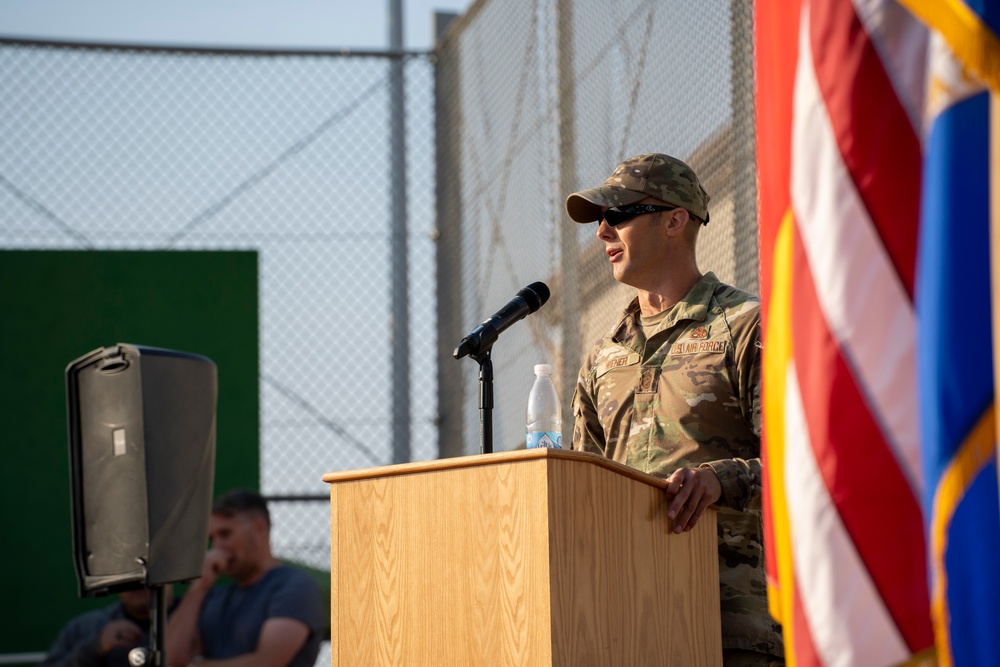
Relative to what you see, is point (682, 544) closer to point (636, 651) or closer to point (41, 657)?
point (636, 651)

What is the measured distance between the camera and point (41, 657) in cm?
676

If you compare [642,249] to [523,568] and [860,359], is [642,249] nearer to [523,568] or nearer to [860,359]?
[523,568]

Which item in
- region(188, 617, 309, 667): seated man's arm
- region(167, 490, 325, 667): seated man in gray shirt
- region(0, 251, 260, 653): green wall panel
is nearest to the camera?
region(188, 617, 309, 667): seated man's arm

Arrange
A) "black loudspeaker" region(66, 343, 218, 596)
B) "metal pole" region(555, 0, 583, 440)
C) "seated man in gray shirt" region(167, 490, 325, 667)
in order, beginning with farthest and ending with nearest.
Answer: "seated man in gray shirt" region(167, 490, 325, 667) < "metal pole" region(555, 0, 583, 440) < "black loudspeaker" region(66, 343, 218, 596)

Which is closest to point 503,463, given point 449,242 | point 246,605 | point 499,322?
point 499,322

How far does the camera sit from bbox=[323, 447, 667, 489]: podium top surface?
8.80 feet

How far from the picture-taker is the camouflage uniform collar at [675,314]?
356 cm

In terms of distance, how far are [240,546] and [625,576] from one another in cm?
369

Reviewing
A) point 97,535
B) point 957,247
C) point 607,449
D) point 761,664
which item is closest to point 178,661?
point 97,535

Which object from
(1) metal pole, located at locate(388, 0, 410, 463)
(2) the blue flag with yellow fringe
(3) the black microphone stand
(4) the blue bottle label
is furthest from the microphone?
(1) metal pole, located at locate(388, 0, 410, 463)

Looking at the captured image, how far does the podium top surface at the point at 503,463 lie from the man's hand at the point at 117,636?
345cm

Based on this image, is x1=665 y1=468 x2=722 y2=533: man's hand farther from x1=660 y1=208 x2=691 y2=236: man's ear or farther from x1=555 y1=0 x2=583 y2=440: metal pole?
x1=555 y1=0 x2=583 y2=440: metal pole

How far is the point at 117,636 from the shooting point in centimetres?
619

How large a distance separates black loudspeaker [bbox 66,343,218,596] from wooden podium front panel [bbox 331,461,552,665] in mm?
1028
